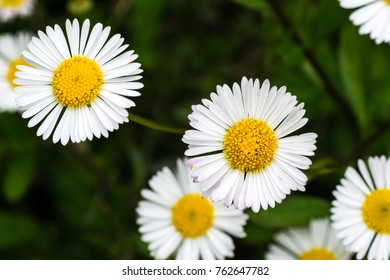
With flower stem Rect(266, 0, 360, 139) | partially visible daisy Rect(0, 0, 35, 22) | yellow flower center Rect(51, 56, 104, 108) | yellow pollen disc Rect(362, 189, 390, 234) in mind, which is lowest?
yellow pollen disc Rect(362, 189, 390, 234)

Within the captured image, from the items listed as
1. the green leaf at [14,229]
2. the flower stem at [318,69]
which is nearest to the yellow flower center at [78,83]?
the flower stem at [318,69]

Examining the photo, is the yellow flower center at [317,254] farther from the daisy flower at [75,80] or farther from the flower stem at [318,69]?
the daisy flower at [75,80]

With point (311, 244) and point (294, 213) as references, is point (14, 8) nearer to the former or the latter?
point (294, 213)

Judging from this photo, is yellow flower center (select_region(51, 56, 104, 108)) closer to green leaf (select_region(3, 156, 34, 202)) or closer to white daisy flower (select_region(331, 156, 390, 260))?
white daisy flower (select_region(331, 156, 390, 260))

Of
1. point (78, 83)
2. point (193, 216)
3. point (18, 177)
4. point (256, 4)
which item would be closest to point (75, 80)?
point (78, 83)

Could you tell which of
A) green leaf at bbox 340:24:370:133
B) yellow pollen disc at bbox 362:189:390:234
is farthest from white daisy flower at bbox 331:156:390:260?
green leaf at bbox 340:24:370:133
